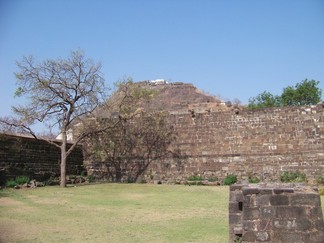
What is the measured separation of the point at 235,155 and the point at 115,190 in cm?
581

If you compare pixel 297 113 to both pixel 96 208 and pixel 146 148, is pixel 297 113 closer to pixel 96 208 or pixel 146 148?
pixel 146 148

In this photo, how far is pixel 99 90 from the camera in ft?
56.0

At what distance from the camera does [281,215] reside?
519 cm

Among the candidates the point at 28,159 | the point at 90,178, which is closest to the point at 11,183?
the point at 28,159

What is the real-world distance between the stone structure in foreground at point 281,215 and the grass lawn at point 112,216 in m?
1.53

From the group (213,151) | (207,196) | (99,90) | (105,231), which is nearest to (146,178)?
(213,151)

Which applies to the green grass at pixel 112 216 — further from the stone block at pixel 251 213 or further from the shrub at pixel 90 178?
the shrub at pixel 90 178

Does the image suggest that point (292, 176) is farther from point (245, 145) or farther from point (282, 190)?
point (282, 190)

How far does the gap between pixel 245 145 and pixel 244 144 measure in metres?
0.06

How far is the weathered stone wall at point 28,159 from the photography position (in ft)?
50.7

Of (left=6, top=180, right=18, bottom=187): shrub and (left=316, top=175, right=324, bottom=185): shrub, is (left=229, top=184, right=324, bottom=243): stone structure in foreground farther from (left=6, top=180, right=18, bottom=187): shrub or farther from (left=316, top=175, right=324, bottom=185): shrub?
(left=6, top=180, right=18, bottom=187): shrub

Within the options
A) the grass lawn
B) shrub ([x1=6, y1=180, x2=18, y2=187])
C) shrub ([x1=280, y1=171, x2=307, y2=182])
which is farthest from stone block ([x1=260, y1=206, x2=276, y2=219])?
shrub ([x1=6, y1=180, x2=18, y2=187])

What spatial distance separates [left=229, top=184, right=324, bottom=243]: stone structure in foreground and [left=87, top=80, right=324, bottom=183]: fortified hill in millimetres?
11801

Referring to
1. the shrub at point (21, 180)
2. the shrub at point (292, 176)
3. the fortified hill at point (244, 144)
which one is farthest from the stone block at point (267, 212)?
the shrub at point (21, 180)
